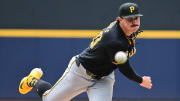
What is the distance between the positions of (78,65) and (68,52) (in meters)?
3.02

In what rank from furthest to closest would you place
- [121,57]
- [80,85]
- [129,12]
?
[80,85] < [129,12] < [121,57]

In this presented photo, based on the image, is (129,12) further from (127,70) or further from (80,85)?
(80,85)

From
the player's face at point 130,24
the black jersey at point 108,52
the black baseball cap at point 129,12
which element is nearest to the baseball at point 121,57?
the black jersey at point 108,52

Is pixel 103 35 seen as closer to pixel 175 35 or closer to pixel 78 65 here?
pixel 78 65

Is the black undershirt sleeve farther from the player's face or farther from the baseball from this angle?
the player's face

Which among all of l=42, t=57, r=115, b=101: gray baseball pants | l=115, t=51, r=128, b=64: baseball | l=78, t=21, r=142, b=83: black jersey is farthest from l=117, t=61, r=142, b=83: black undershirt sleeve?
l=42, t=57, r=115, b=101: gray baseball pants

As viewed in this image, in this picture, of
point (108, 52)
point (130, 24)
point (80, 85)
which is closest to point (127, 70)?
point (108, 52)

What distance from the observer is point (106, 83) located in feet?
15.2

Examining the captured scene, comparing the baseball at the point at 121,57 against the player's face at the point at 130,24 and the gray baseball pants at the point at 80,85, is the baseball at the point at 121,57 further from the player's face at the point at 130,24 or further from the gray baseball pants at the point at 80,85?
the gray baseball pants at the point at 80,85

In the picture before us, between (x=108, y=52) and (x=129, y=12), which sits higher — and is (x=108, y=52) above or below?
below

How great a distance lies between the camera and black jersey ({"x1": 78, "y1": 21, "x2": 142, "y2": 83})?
14.3 feet

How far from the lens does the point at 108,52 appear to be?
441 centimetres

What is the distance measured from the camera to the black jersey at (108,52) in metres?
4.36

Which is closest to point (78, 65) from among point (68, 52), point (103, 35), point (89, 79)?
point (89, 79)
